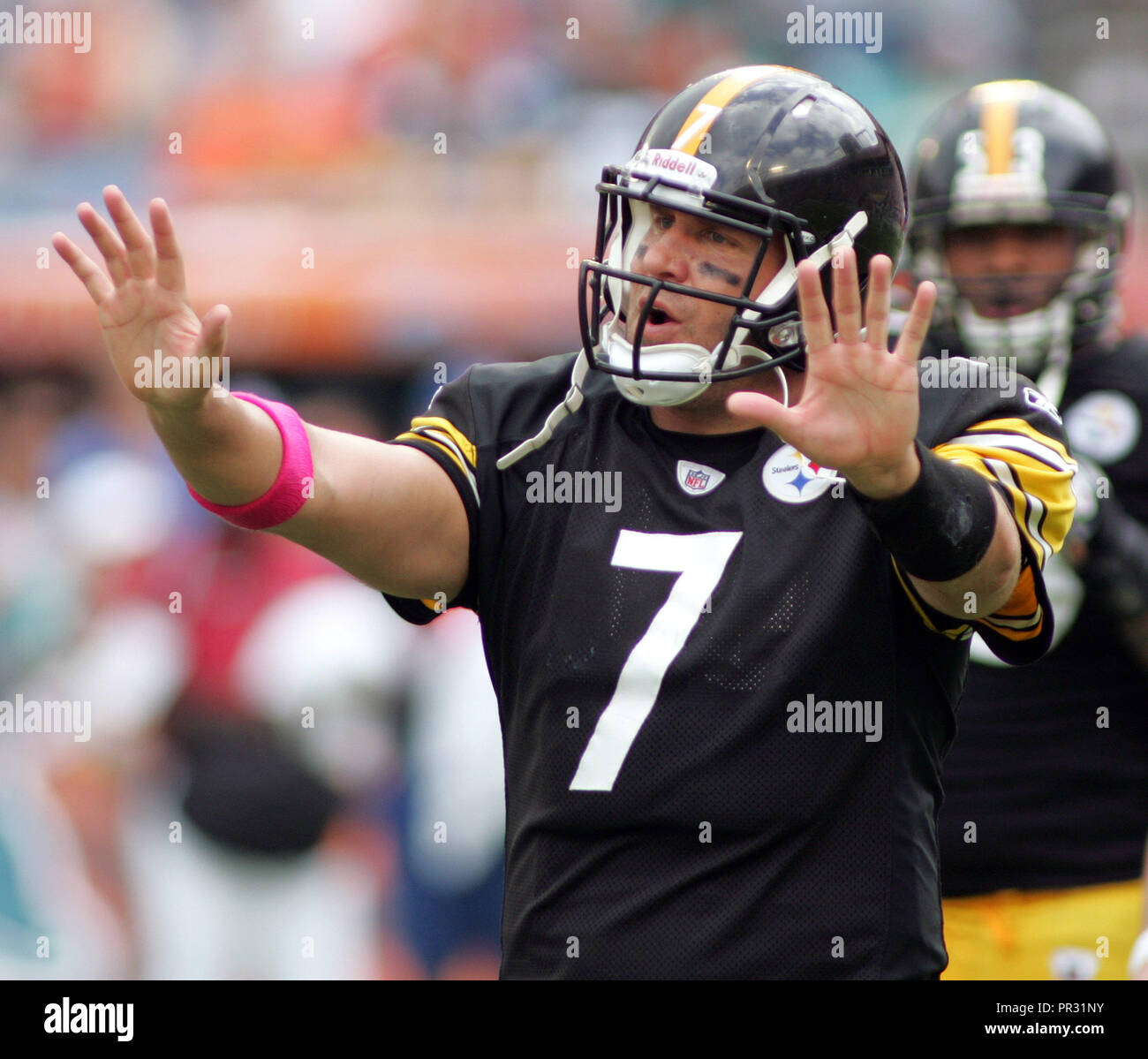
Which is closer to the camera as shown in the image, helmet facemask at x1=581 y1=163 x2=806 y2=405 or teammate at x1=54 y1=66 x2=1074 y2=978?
teammate at x1=54 y1=66 x2=1074 y2=978

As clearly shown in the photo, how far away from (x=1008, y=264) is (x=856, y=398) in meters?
2.13

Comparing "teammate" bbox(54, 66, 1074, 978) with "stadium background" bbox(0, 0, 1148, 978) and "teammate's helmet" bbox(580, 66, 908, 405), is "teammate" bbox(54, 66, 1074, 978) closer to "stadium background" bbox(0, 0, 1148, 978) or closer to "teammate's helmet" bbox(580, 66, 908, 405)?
"teammate's helmet" bbox(580, 66, 908, 405)

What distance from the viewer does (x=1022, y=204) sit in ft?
14.2

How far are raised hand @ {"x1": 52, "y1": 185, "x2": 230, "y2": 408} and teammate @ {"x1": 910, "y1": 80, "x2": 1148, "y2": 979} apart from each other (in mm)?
2168

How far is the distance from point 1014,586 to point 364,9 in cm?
840

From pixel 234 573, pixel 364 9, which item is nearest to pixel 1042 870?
pixel 234 573

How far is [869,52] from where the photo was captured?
9828mm

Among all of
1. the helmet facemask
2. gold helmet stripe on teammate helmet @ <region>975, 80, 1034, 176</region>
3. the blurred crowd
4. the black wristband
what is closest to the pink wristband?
the helmet facemask

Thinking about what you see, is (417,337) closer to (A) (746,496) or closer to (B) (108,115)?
(B) (108,115)

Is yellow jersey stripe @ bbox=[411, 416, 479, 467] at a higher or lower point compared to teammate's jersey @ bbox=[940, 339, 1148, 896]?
higher

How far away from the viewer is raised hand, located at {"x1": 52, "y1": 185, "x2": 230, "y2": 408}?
7.95 ft

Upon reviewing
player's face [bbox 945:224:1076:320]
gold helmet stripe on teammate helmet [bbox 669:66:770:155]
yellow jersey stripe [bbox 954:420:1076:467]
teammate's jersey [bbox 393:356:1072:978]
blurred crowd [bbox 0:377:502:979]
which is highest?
gold helmet stripe on teammate helmet [bbox 669:66:770:155]

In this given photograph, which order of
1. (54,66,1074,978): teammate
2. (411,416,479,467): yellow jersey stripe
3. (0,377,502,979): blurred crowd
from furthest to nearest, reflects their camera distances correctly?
1. (0,377,502,979): blurred crowd
2. (411,416,479,467): yellow jersey stripe
3. (54,66,1074,978): teammate

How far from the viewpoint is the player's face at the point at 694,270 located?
2701 millimetres
